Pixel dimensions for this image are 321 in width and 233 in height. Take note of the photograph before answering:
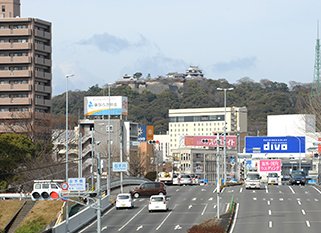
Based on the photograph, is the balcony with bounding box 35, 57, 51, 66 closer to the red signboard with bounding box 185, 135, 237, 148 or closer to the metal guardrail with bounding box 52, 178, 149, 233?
the red signboard with bounding box 185, 135, 237, 148

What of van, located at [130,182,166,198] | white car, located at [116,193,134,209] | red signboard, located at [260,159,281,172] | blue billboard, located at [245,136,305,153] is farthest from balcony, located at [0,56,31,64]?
white car, located at [116,193,134,209]

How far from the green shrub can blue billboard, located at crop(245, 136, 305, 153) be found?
41.9 meters

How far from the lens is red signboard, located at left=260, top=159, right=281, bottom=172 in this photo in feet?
333

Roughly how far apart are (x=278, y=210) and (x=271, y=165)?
40.0 meters

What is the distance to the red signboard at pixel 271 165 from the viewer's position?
102 metres

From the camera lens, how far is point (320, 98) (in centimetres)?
9606

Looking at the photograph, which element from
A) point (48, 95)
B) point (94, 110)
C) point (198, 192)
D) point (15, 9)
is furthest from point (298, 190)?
point (94, 110)

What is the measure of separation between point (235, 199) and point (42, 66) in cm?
5170

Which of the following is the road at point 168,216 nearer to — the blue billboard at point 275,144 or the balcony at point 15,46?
the blue billboard at point 275,144

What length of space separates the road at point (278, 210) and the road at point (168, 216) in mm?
2342

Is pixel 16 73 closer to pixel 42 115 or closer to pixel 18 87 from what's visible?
pixel 18 87

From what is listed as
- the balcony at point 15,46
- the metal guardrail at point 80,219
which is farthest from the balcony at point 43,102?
the metal guardrail at point 80,219

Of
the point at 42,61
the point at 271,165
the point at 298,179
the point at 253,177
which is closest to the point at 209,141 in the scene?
the point at 271,165

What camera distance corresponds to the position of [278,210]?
62.1 meters
